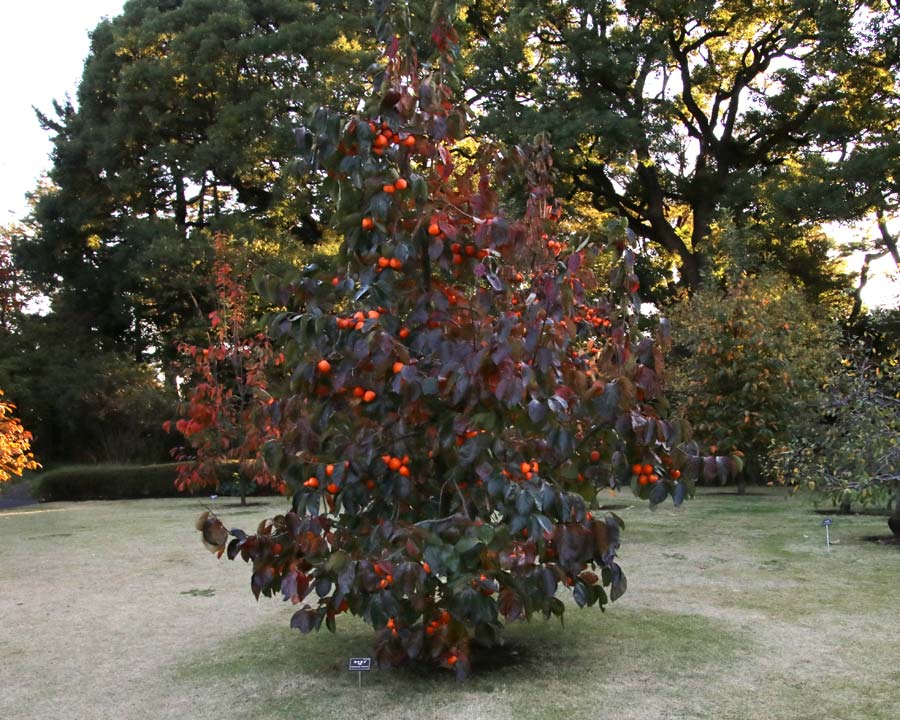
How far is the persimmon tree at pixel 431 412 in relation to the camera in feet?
11.6

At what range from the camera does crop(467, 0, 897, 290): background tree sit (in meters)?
19.4

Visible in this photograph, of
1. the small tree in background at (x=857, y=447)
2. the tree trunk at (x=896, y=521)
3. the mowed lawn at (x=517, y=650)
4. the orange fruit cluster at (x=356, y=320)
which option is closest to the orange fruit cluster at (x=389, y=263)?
the orange fruit cluster at (x=356, y=320)

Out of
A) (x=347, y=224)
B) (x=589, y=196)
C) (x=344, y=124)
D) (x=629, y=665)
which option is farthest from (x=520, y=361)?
(x=589, y=196)

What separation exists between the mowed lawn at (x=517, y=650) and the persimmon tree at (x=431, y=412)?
36 centimetres

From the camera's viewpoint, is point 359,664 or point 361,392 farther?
point 359,664

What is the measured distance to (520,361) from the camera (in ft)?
11.9

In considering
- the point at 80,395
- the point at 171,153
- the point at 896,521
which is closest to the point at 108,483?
the point at 80,395

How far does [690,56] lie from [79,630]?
74.1ft

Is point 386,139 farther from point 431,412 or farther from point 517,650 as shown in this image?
point 517,650

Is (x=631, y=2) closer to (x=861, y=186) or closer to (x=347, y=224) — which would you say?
(x=861, y=186)

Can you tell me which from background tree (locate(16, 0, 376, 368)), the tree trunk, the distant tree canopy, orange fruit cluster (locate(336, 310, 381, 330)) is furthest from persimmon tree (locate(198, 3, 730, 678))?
background tree (locate(16, 0, 376, 368))

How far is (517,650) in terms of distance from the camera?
4.50 metres

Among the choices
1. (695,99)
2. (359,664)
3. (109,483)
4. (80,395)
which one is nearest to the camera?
(359,664)

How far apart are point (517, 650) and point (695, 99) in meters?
22.1
